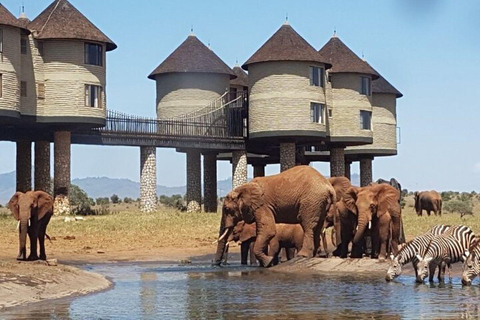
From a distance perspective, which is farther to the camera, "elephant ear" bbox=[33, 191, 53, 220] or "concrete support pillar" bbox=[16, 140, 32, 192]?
"concrete support pillar" bbox=[16, 140, 32, 192]

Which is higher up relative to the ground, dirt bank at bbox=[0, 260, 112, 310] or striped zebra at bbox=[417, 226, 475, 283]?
striped zebra at bbox=[417, 226, 475, 283]

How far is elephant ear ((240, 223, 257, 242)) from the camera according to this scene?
29.9m

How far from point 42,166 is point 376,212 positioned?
3913 cm

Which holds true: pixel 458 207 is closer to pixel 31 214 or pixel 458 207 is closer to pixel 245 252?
pixel 245 252

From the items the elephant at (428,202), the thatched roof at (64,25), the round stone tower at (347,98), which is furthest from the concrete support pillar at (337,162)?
the thatched roof at (64,25)

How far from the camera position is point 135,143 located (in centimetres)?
6238

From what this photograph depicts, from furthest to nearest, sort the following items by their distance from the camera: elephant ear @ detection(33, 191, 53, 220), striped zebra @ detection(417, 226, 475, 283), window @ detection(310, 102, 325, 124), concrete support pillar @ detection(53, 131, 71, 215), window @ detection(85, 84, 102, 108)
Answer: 1. window @ detection(310, 102, 325, 124)
2. concrete support pillar @ detection(53, 131, 71, 215)
3. window @ detection(85, 84, 102, 108)
4. elephant ear @ detection(33, 191, 53, 220)
5. striped zebra @ detection(417, 226, 475, 283)

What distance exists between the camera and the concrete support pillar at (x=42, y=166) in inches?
2500

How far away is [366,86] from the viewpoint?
248 ft

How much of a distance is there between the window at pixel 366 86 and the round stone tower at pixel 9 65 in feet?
92.8

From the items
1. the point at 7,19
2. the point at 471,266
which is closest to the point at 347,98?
A: the point at 7,19

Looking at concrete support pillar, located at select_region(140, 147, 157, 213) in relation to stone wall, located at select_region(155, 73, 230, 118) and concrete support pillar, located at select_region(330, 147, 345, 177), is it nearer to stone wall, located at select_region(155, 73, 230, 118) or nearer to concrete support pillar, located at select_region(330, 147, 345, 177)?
stone wall, located at select_region(155, 73, 230, 118)

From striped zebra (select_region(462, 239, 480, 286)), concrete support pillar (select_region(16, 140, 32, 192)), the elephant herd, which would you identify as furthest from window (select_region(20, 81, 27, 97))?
striped zebra (select_region(462, 239, 480, 286))

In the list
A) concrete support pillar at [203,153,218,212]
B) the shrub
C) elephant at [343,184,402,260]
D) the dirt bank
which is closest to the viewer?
the dirt bank
